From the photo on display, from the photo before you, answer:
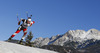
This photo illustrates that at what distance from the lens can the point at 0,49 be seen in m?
7.74

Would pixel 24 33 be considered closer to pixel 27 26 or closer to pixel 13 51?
pixel 27 26

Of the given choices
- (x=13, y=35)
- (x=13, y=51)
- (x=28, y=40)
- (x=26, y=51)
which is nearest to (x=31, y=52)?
(x=26, y=51)

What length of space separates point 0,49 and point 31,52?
173 cm

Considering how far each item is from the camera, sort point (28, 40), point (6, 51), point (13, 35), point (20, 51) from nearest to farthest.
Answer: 1. point (6, 51)
2. point (20, 51)
3. point (13, 35)
4. point (28, 40)

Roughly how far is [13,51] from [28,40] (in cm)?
7040

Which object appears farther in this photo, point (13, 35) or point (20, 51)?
point (13, 35)

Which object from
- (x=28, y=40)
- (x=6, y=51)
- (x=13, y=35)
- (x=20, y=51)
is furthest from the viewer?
(x=28, y=40)

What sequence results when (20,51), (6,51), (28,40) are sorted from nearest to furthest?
(6,51)
(20,51)
(28,40)

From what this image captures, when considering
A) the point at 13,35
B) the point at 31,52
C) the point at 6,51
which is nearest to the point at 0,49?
the point at 6,51

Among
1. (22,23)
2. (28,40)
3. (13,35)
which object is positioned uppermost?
(28,40)

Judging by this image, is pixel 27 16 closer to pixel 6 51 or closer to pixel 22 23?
pixel 22 23

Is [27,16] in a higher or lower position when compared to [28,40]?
lower

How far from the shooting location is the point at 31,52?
900cm

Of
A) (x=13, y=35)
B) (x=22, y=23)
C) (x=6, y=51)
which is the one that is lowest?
(x=6, y=51)
